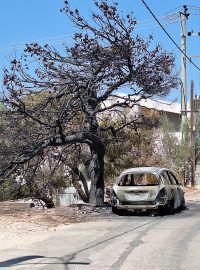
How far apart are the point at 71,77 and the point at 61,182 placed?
9852mm

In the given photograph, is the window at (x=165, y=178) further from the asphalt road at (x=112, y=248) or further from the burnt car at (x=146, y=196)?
the asphalt road at (x=112, y=248)

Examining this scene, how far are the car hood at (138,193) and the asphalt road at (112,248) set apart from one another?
2064 mm

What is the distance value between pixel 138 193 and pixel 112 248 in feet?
22.1

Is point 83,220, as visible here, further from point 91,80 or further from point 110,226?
point 91,80

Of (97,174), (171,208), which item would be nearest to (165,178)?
(171,208)

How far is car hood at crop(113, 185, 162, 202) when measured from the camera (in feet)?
57.3

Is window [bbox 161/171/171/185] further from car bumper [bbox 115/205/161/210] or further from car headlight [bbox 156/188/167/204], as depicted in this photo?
car bumper [bbox 115/205/161/210]

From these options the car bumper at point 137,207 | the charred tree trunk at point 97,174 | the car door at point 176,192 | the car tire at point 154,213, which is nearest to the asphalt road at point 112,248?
the car bumper at point 137,207

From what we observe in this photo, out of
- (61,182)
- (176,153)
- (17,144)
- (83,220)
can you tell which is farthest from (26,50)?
(176,153)

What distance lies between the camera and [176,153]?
37.0m

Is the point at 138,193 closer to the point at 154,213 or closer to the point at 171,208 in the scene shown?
the point at 154,213

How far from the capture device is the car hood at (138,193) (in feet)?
57.3

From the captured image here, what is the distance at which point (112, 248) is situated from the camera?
1093 centimetres

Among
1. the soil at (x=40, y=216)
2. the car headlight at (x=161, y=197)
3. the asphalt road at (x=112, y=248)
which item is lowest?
the asphalt road at (x=112, y=248)
